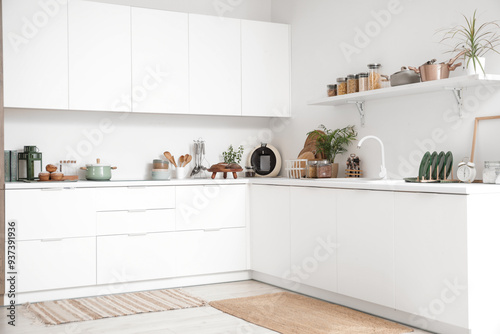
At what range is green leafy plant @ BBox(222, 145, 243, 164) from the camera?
5.36 metres

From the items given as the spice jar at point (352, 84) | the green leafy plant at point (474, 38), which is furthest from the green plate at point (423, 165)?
the spice jar at point (352, 84)

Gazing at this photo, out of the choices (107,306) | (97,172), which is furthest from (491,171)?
(97,172)

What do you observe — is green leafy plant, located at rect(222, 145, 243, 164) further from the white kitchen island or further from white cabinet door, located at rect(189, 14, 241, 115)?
the white kitchen island

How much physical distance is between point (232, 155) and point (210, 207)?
0.81 metres

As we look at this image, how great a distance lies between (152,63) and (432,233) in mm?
2629

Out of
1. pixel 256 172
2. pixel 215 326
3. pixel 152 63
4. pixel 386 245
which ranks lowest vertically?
pixel 215 326

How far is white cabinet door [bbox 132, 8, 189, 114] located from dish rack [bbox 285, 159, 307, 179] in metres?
0.97

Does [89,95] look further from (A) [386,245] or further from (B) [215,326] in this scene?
(A) [386,245]

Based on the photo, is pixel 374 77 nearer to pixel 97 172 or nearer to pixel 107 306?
pixel 97 172

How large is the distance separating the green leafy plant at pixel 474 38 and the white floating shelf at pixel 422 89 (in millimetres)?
93

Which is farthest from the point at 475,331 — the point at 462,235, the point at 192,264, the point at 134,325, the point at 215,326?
the point at 192,264

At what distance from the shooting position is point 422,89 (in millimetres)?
3779

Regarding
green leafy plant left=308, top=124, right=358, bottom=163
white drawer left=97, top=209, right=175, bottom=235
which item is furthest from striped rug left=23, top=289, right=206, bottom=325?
green leafy plant left=308, top=124, right=358, bottom=163

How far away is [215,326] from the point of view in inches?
139
